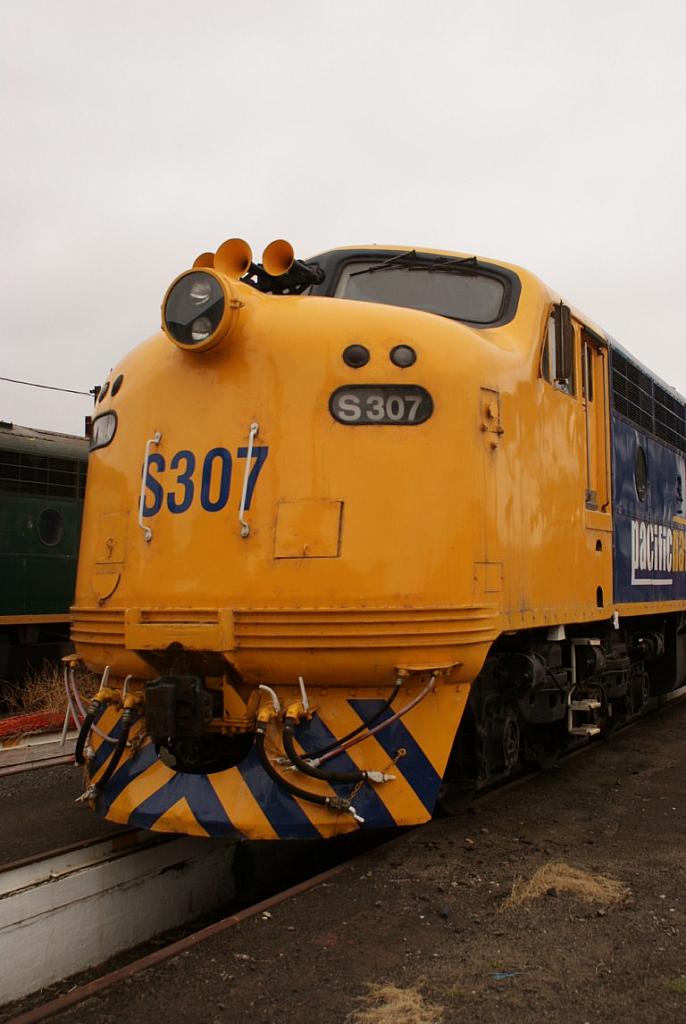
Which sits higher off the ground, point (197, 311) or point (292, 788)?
point (197, 311)

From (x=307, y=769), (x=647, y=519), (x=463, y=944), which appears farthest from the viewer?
(x=647, y=519)

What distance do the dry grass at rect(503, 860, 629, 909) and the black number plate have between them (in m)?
2.31

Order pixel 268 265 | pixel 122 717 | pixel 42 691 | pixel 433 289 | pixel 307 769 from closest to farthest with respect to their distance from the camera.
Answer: pixel 307 769, pixel 122 717, pixel 268 265, pixel 433 289, pixel 42 691

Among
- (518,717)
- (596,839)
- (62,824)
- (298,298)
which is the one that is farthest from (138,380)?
(596,839)

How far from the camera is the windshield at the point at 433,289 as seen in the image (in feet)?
18.4

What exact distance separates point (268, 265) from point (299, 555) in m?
1.75

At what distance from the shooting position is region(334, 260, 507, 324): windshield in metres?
5.60

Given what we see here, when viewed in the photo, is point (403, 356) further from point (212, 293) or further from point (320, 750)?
point (320, 750)

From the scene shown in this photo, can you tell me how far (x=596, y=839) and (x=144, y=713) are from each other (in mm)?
2724

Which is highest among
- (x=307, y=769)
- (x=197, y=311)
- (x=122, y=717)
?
(x=197, y=311)

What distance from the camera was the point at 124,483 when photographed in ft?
16.1

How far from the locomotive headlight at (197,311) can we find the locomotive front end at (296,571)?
12 mm

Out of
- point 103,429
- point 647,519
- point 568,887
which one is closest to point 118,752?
point 103,429

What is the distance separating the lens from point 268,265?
16.5 feet
